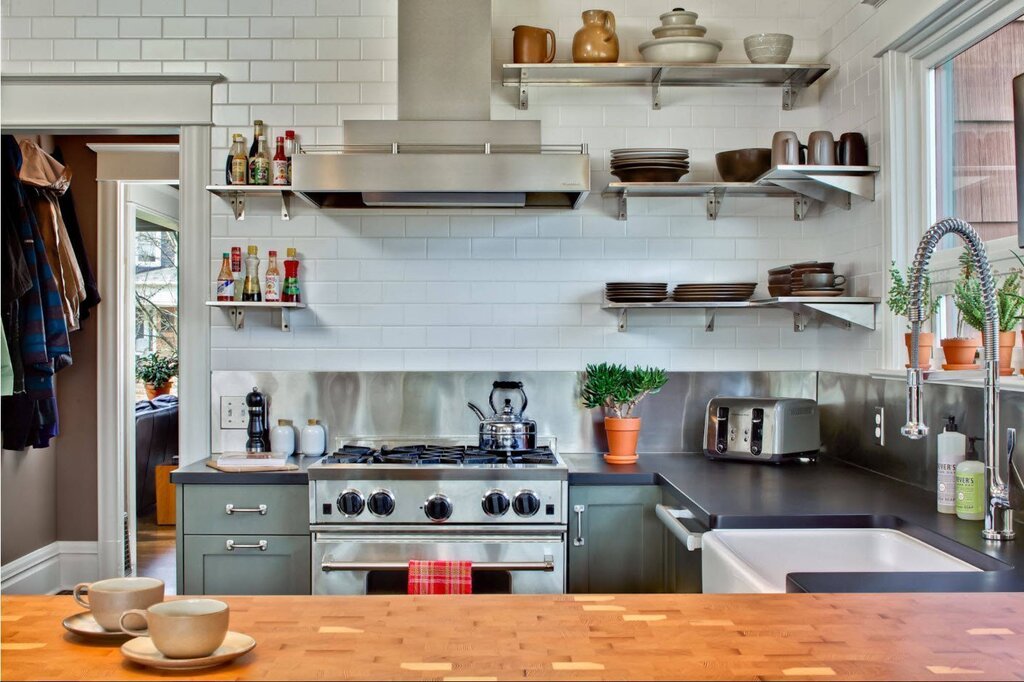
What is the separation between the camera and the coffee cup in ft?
11.2

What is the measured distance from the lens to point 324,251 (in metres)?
3.91

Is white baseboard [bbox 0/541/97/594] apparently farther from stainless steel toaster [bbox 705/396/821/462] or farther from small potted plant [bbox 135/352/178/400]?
stainless steel toaster [bbox 705/396/821/462]

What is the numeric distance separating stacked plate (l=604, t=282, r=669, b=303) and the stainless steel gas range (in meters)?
0.79

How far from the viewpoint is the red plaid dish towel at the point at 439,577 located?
3.04 m

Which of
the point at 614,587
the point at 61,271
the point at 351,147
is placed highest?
the point at 351,147

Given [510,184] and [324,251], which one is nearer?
[510,184]

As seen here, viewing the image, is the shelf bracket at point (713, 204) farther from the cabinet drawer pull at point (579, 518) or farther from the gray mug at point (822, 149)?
the cabinet drawer pull at point (579, 518)

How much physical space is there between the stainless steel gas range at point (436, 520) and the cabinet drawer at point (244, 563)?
0.10 meters

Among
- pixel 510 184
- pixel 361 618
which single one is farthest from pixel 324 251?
pixel 361 618

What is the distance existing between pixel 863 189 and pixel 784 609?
237cm

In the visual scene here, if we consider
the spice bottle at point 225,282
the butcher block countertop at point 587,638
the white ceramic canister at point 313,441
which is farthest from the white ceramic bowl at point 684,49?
the butcher block countertop at point 587,638

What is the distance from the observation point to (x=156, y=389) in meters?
7.90

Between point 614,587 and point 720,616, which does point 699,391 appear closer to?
point 614,587

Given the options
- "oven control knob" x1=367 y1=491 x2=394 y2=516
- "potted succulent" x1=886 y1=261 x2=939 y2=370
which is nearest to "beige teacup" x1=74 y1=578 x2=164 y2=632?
"oven control knob" x1=367 y1=491 x2=394 y2=516
